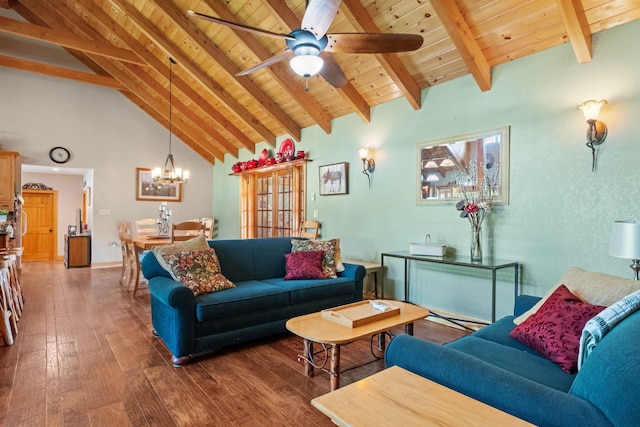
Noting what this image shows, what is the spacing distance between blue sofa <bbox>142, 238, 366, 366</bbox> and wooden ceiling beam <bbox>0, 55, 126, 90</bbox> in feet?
18.3

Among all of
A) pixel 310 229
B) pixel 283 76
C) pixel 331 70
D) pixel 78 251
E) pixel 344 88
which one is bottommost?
pixel 78 251

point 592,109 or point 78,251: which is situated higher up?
point 592,109

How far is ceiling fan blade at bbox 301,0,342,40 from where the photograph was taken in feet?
6.89

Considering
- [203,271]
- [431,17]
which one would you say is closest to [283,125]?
[431,17]

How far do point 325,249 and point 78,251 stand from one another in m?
6.31

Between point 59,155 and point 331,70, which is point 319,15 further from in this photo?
point 59,155

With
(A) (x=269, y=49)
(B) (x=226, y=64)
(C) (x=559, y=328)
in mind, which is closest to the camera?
(C) (x=559, y=328)

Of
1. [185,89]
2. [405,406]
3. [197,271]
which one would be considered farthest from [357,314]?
[185,89]

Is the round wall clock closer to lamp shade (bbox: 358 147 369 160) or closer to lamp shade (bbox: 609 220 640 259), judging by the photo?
lamp shade (bbox: 358 147 369 160)

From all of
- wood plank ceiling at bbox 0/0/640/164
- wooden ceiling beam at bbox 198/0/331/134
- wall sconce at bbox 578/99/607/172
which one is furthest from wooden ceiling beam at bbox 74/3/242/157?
wall sconce at bbox 578/99/607/172

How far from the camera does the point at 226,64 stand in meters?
4.89

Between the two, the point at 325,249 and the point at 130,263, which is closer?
the point at 325,249

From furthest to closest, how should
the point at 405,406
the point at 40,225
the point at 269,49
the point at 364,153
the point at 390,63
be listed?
the point at 40,225, the point at 364,153, the point at 269,49, the point at 390,63, the point at 405,406

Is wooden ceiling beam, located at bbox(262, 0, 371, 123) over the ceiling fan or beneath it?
over
